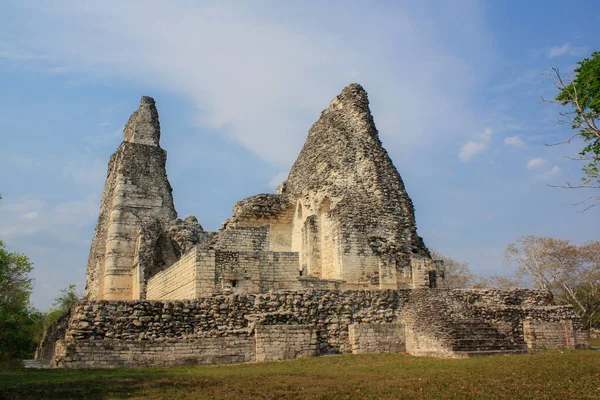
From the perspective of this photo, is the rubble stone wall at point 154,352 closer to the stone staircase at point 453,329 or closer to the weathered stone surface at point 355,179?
the stone staircase at point 453,329

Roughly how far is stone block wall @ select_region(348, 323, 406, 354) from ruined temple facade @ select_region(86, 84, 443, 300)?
2.79m

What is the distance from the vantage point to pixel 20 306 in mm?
28891

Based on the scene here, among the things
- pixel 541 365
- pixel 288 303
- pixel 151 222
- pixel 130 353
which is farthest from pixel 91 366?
pixel 151 222

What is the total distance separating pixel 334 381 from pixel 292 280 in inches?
296

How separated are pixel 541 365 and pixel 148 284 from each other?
50.4ft

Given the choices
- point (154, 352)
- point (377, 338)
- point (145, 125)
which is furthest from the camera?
point (145, 125)

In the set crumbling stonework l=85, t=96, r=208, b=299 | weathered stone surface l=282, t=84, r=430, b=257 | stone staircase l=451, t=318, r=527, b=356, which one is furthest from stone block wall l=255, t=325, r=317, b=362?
crumbling stonework l=85, t=96, r=208, b=299

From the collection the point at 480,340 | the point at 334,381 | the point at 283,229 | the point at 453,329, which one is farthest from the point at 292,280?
the point at 283,229

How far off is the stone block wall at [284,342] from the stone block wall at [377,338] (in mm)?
1539

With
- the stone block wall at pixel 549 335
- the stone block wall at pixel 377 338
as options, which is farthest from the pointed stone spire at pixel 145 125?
the stone block wall at pixel 549 335

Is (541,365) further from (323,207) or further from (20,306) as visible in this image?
(20,306)

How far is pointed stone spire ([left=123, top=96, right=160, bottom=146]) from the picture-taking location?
25875mm

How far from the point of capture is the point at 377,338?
51.5ft

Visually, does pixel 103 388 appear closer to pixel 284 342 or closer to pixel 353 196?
pixel 284 342
